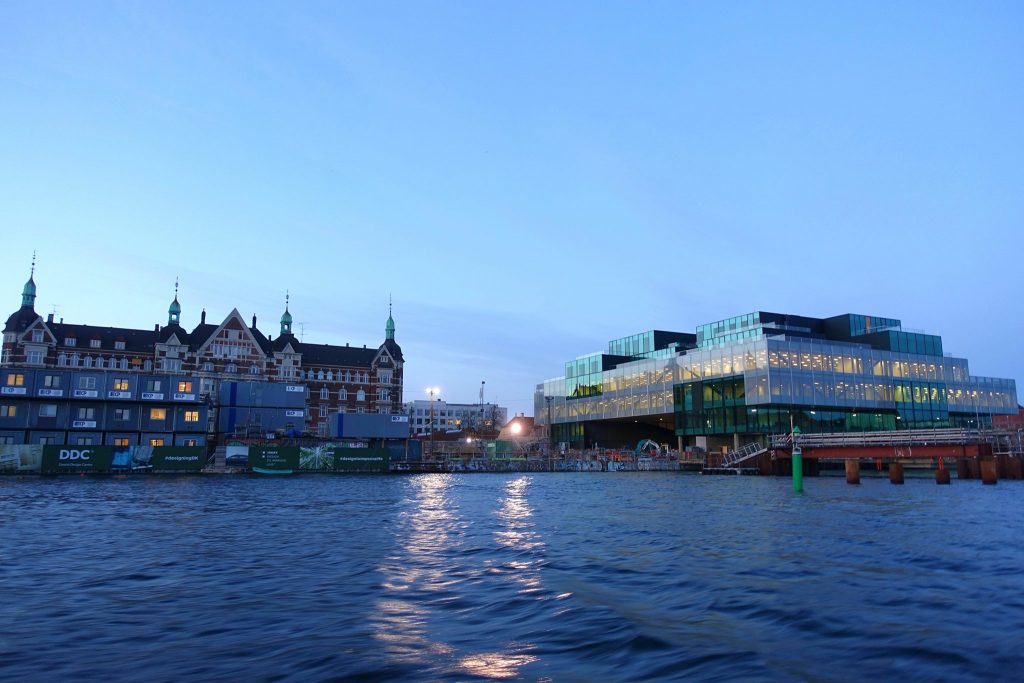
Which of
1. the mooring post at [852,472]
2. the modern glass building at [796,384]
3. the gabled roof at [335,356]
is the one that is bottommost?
the mooring post at [852,472]

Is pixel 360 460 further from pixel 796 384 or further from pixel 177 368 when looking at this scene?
pixel 796 384

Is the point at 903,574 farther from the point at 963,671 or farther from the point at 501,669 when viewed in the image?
the point at 501,669

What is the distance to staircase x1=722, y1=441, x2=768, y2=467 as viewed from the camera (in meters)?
85.8

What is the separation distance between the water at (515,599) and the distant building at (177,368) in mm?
62813

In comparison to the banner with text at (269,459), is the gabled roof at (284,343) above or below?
above

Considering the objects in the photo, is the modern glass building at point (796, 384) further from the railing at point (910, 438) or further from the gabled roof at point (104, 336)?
the gabled roof at point (104, 336)

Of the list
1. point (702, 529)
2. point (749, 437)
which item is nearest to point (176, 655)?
point (702, 529)

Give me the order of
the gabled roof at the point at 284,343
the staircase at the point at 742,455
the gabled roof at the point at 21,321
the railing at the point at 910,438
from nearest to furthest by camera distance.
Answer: the railing at the point at 910,438
the staircase at the point at 742,455
the gabled roof at the point at 21,321
the gabled roof at the point at 284,343

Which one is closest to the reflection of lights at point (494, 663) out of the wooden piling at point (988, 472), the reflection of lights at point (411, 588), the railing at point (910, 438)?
the reflection of lights at point (411, 588)

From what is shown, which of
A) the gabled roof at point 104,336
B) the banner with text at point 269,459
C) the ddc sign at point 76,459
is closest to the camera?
the ddc sign at point 76,459

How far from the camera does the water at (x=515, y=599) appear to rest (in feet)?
31.4

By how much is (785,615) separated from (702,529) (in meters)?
14.0

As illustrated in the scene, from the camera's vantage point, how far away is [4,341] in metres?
116

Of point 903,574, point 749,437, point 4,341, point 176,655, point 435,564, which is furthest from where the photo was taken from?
point 4,341
